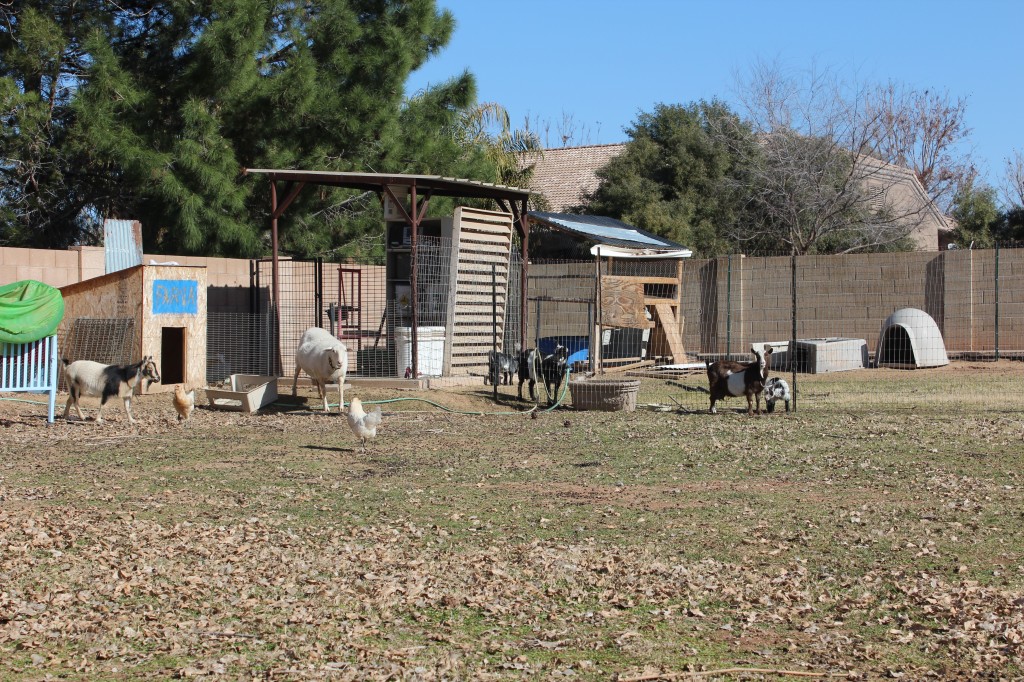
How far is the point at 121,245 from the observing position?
19.7m

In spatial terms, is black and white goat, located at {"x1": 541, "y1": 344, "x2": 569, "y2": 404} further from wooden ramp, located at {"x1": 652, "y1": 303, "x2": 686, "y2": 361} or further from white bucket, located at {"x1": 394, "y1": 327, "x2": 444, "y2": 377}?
wooden ramp, located at {"x1": 652, "y1": 303, "x2": 686, "y2": 361}

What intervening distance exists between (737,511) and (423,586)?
10.0 feet

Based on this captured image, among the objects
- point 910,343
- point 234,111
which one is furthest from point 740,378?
point 234,111

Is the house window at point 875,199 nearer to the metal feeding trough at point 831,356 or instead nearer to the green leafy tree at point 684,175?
the green leafy tree at point 684,175

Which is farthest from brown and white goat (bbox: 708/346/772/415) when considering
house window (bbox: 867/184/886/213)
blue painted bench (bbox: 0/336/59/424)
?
house window (bbox: 867/184/886/213)

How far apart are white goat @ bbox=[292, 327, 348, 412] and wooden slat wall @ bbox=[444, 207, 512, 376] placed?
437 cm

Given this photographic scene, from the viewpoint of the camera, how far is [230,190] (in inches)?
899

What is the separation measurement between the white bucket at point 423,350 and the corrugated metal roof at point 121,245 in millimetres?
5057

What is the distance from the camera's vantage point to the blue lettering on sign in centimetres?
1767

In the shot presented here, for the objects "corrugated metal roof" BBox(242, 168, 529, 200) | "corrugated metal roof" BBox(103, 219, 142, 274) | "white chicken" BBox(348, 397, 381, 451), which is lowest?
"white chicken" BBox(348, 397, 381, 451)

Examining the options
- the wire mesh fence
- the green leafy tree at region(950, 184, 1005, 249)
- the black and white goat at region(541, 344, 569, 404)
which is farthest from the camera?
the green leafy tree at region(950, 184, 1005, 249)

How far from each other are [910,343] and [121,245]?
599 inches

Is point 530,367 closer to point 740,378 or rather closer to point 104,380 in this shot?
point 740,378

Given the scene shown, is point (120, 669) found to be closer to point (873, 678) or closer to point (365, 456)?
point (873, 678)
